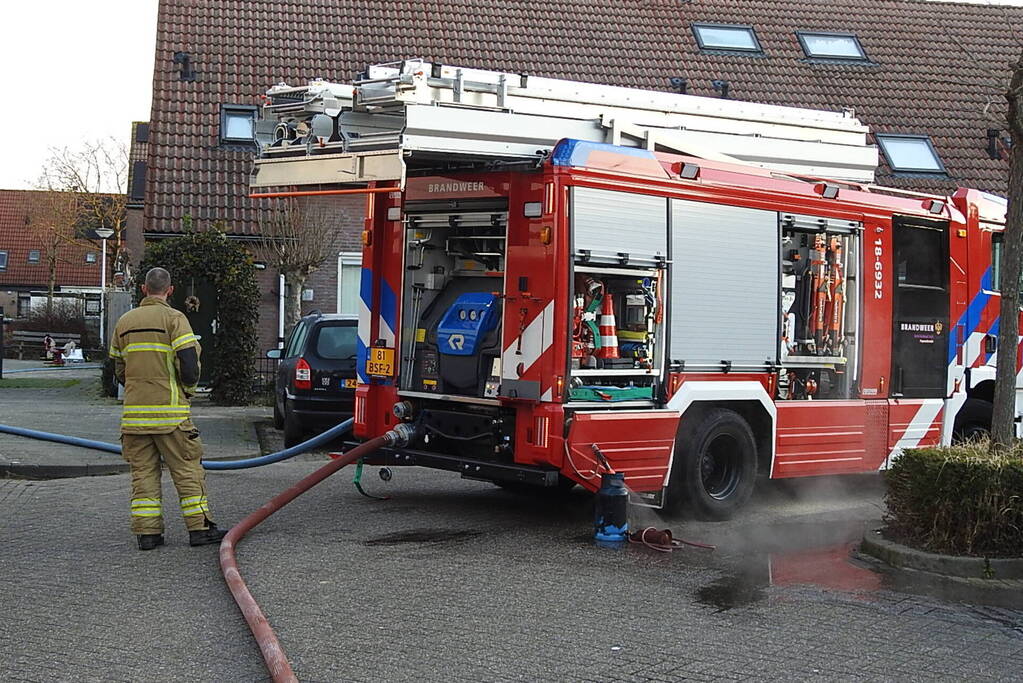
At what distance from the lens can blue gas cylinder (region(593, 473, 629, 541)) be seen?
8.44 m

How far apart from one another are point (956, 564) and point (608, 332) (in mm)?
2691

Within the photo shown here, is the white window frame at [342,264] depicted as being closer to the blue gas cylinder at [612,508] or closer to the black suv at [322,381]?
the black suv at [322,381]

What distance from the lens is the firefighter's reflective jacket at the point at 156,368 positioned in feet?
26.8

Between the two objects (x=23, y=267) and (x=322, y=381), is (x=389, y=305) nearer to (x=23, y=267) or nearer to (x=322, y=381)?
(x=322, y=381)

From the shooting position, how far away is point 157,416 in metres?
8.17

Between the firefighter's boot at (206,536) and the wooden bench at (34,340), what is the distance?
107 ft

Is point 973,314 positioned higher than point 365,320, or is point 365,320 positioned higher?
point 973,314

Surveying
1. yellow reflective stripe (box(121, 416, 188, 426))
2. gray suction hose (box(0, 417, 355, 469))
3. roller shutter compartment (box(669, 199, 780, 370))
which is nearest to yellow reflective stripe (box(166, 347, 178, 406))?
yellow reflective stripe (box(121, 416, 188, 426))

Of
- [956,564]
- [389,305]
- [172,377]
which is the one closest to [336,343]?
[389,305]

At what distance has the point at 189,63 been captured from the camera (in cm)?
2345

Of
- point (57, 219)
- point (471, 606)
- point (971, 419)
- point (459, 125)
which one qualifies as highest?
point (57, 219)

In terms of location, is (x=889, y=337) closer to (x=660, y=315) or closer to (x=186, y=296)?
(x=660, y=315)

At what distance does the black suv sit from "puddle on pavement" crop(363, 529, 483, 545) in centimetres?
470

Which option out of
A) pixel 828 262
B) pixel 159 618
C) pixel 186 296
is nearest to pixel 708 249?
pixel 828 262
